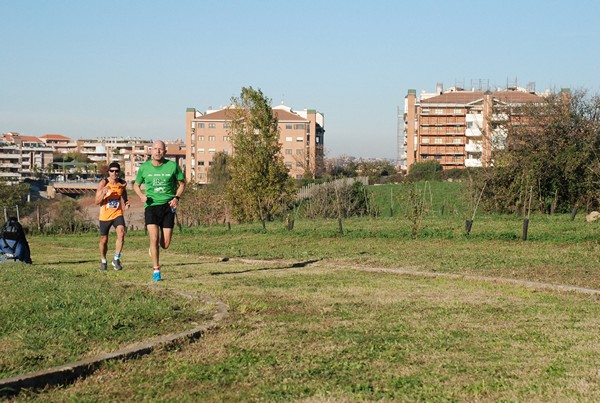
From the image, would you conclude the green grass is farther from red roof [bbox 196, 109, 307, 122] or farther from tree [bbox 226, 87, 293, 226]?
red roof [bbox 196, 109, 307, 122]

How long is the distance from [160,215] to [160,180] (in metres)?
0.51

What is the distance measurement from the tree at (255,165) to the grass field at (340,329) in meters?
25.7

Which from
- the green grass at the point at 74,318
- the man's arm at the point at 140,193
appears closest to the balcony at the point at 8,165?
the man's arm at the point at 140,193

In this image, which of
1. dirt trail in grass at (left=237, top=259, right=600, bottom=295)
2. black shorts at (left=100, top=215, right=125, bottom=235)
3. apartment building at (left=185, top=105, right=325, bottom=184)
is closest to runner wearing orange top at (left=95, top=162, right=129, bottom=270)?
black shorts at (left=100, top=215, right=125, bottom=235)

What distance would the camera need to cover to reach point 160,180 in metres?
11.9

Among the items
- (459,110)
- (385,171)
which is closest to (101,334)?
(385,171)

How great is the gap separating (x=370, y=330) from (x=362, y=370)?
154 cm

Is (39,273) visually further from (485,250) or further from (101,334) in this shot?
(485,250)

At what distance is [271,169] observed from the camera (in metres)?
41.2

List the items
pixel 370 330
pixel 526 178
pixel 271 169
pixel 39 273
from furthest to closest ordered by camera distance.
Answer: pixel 271 169, pixel 526 178, pixel 39 273, pixel 370 330

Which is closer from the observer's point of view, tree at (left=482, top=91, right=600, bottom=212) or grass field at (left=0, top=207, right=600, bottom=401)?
grass field at (left=0, top=207, right=600, bottom=401)

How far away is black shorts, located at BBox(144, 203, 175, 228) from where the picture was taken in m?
11.8

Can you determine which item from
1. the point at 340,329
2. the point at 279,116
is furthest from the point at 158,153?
the point at 279,116

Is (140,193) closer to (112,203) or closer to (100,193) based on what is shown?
(100,193)
